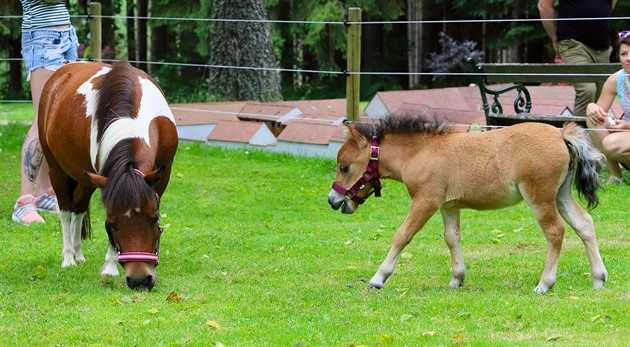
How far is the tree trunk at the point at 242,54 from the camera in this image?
17.6 m

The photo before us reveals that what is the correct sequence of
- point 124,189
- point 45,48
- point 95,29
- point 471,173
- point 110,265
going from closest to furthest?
point 124,189 → point 471,173 → point 110,265 → point 45,48 → point 95,29

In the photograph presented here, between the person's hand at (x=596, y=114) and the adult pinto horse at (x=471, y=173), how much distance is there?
2732 mm

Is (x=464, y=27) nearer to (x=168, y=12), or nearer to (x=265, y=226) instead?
(x=168, y=12)

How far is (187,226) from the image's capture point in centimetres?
977

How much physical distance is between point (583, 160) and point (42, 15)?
5.24 metres

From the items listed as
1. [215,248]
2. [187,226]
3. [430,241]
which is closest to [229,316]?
[215,248]

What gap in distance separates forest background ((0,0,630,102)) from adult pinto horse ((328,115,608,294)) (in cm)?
1448

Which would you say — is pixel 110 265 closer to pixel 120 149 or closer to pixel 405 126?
pixel 120 149

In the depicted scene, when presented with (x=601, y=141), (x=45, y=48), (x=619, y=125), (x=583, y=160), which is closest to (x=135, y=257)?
(x=583, y=160)

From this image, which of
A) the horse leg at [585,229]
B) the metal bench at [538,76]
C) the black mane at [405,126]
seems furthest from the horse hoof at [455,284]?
the metal bench at [538,76]

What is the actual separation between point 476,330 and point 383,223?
4.41 meters

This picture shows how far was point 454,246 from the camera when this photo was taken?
22.4 feet

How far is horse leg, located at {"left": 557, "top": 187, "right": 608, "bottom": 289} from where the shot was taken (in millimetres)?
6535

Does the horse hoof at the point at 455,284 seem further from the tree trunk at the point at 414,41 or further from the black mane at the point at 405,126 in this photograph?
the tree trunk at the point at 414,41
